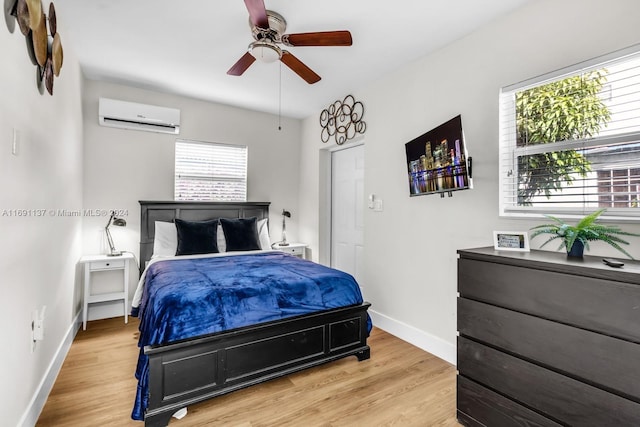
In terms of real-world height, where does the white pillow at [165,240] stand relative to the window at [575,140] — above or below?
below

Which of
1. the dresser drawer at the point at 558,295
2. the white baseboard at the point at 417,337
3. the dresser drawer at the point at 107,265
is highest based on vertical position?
the dresser drawer at the point at 558,295

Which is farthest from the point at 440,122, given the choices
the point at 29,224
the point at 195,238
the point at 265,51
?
the point at 29,224

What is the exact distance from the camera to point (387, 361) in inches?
103

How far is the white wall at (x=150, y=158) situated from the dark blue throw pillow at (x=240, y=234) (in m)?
0.70

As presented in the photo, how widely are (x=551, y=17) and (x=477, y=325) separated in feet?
6.62

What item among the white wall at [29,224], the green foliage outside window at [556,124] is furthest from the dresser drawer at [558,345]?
the white wall at [29,224]

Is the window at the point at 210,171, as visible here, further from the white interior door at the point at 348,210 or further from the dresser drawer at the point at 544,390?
the dresser drawer at the point at 544,390

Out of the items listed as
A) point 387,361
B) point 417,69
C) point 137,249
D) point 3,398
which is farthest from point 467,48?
point 137,249

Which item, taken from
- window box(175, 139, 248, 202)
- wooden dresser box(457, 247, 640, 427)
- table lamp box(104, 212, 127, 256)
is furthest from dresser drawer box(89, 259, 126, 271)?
wooden dresser box(457, 247, 640, 427)

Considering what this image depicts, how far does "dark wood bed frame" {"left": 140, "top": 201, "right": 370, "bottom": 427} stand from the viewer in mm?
1823

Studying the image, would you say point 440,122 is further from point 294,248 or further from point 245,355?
point 294,248

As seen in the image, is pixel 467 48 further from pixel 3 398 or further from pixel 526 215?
pixel 3 398

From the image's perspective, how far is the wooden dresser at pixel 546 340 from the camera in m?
1.29

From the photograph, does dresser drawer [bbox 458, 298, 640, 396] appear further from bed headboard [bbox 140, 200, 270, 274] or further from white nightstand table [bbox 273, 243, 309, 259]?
bed headboard [bbox 140, 200, 270, 274]
